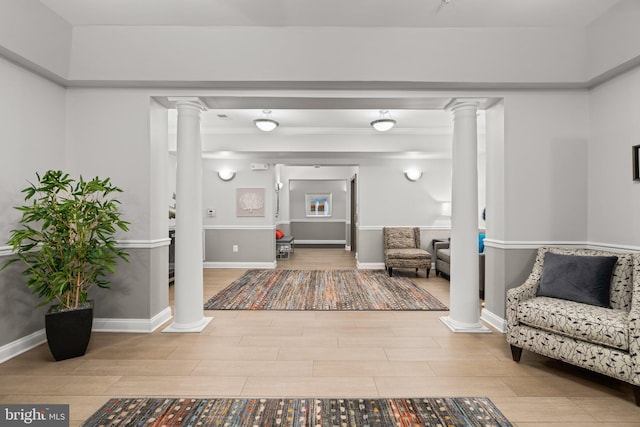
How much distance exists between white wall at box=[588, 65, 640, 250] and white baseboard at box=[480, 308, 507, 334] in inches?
42.8

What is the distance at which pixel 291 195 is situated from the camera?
1091 centimetres

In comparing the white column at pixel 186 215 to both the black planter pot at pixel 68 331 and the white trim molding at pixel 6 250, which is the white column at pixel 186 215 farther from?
the white trim molding at pixel 6 250

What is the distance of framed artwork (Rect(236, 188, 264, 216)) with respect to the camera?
6.52m

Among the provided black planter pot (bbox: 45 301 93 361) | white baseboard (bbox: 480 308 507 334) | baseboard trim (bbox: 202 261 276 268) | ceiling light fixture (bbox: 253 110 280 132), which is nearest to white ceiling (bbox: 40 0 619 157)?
ceiling light fixture (bbox: 253 110 280 132)

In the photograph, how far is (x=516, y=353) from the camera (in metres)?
2.47

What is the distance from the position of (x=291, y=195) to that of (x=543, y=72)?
852 cm

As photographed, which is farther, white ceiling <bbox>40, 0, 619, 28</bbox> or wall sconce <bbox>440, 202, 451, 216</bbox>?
wall sconce <bbox>440, 202, 451, 216</bbox>

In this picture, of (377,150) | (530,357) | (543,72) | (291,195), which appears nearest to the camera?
(530,357)

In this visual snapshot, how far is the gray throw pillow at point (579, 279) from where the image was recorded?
237cm

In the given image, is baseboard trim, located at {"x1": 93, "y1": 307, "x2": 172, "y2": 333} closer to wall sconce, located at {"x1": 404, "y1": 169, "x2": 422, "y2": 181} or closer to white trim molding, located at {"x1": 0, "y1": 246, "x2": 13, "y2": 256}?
white trim molding, located at {"x1": 0, "y1": 246, "x2": 13, "y2": 256}

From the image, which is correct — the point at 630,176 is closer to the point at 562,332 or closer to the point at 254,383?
the point at 562,332

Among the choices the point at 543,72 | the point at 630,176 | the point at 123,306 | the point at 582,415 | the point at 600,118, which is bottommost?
the point at 582,415

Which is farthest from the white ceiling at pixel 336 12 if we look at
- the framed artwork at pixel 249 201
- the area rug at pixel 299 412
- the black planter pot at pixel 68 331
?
the framed artwork at pixel 249 201

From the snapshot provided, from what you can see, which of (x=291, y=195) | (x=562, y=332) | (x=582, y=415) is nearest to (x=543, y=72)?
(x=562, y=332)
